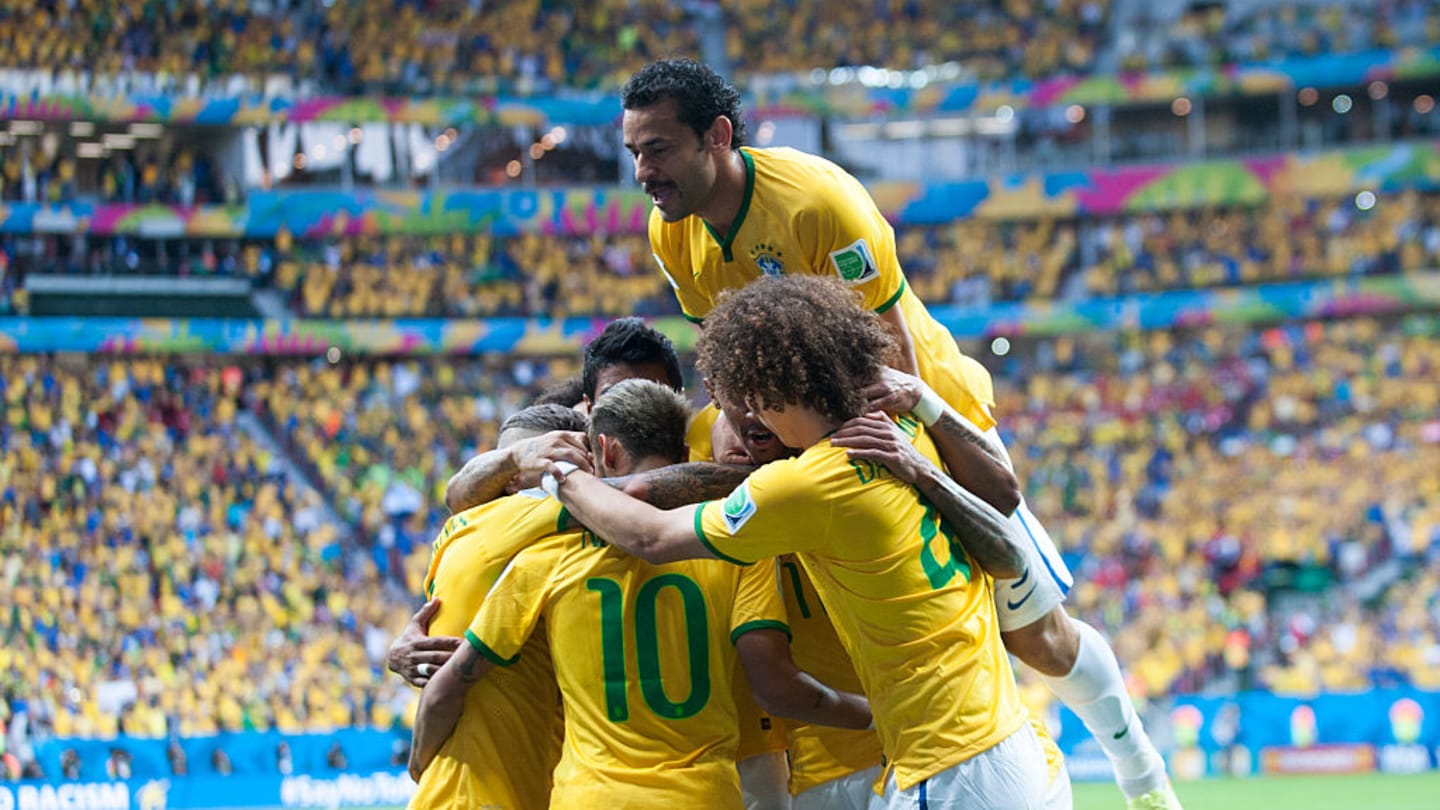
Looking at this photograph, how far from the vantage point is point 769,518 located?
13.4 feet

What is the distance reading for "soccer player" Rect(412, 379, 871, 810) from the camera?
429cm

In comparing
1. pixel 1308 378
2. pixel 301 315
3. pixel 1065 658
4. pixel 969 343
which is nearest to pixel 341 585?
pixel 301 315

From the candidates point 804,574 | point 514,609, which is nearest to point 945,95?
point 804,574

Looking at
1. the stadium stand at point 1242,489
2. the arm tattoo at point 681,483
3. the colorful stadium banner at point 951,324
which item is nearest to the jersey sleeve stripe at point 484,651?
the arm tattoo at point 681,483

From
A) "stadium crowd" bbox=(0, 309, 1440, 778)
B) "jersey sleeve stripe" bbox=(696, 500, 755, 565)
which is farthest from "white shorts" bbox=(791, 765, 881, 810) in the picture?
"stadium crowd" bbox=(0, 309, 1440, 778)

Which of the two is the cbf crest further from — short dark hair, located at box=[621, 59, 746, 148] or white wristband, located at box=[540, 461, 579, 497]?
white wristband, located at box=[540, 461, 579, 497]

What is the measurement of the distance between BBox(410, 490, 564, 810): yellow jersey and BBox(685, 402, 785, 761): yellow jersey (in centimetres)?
56

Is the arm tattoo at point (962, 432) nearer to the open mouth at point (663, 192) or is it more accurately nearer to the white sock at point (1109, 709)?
the white sock at point (1109, 709)

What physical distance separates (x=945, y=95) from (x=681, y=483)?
3002cm

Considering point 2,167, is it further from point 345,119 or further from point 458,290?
point 458,290

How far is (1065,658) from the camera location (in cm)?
542

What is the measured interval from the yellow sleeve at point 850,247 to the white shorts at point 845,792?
1531 mm

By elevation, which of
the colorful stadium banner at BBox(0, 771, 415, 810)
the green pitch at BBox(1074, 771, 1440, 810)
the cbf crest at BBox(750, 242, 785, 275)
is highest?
the cbf crest at BBox(750, 242, 785, 275)

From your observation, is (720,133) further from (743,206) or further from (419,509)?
(419,509)
